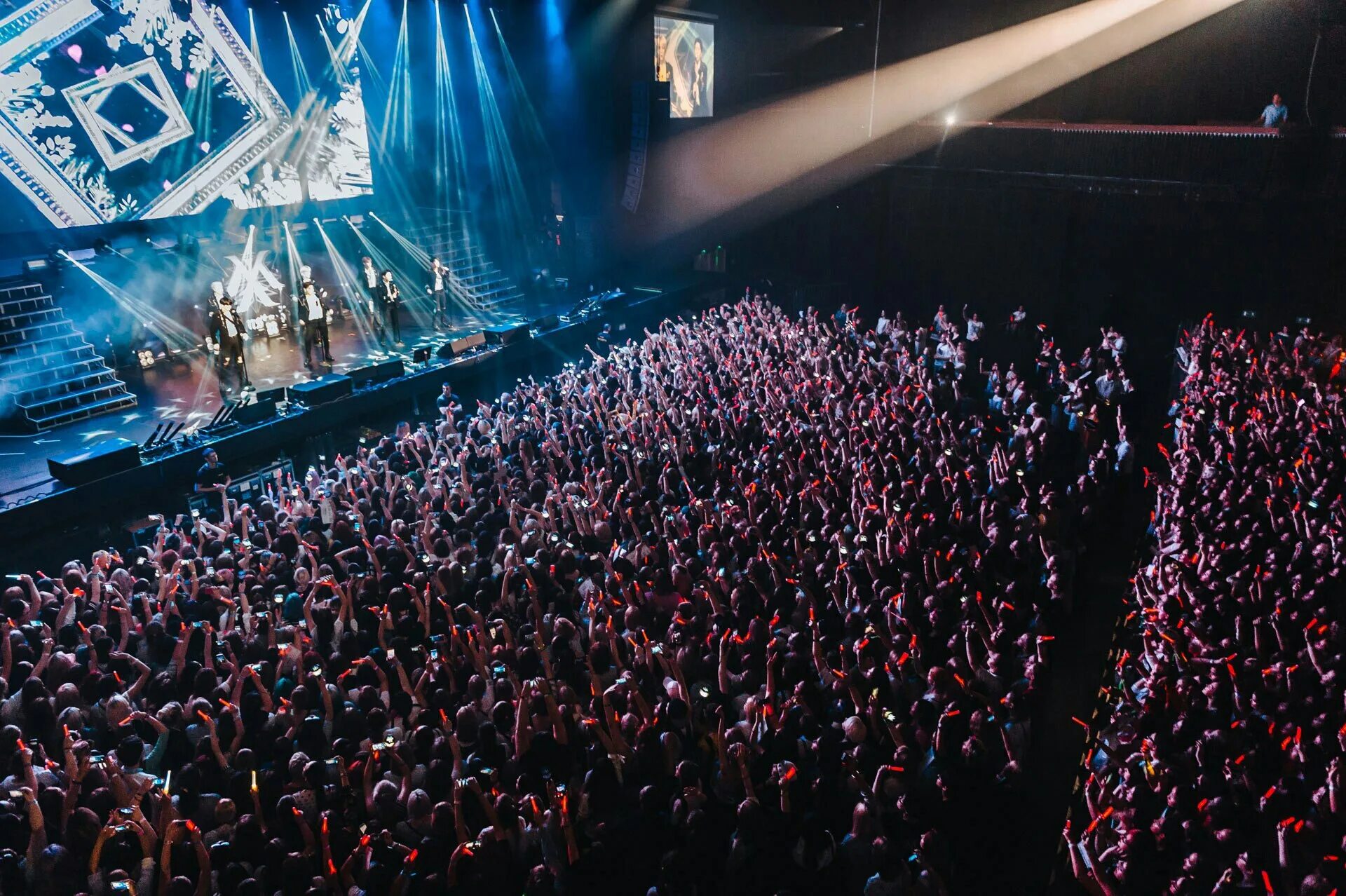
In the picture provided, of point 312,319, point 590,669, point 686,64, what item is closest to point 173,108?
point 312,319

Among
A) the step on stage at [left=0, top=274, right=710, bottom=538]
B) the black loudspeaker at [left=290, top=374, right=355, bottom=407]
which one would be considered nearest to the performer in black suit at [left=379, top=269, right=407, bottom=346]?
the step on stage at [left=0, top=274, right=710, bottom=538]

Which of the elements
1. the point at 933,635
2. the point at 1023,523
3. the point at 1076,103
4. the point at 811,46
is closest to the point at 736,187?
the point at 811,46

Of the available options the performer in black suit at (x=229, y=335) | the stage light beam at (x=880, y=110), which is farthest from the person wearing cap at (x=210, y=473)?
the stage light beam at (x=880, y=110)

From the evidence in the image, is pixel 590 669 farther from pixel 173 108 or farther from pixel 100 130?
pixel 173 108

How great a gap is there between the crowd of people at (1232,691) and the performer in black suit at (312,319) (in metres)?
10.2

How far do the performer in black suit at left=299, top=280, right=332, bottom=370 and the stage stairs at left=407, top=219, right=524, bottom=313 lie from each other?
3.77 metres

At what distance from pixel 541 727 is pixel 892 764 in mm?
1664

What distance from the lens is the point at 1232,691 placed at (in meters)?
4.03

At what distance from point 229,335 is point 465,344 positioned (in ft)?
9.67

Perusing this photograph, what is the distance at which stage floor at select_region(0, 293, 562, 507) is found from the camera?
28.2 ft

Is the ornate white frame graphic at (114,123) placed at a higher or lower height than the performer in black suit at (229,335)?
higher

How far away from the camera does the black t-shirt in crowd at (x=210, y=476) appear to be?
8.55 metres

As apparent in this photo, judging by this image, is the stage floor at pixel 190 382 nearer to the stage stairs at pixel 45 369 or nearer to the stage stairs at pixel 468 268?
the stage stairs at pixel 45 369

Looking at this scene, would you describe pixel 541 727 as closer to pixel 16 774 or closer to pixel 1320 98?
pixel 16 774
